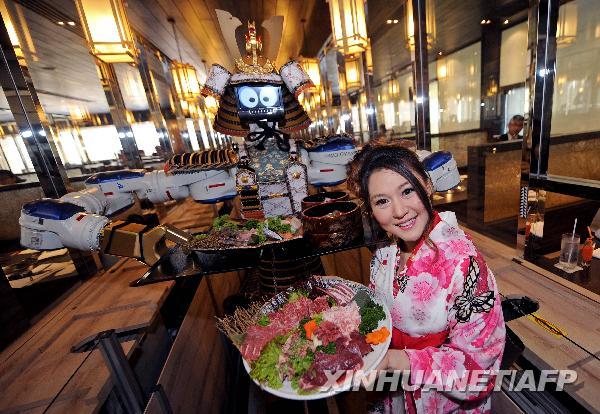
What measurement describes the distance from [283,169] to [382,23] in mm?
6364

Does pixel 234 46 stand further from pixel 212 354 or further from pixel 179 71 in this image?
pixel 179 71

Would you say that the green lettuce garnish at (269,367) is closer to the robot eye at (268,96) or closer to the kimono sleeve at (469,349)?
the kimono sleeve at (469,349)

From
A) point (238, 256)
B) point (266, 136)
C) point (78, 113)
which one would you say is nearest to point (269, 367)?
point (238, 256)

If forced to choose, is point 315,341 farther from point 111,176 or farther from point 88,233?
point 111,176

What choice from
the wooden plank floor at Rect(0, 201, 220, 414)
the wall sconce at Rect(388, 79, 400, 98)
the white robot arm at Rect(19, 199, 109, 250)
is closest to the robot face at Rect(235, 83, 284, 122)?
the white robot arm at Rect(19, 199, 109, 250)

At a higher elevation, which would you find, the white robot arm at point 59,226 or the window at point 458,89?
the window at point 458,89

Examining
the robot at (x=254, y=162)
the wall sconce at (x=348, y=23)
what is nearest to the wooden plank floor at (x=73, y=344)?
the robot at (x=254, y=162)

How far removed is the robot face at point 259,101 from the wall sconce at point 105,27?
1.53 metres

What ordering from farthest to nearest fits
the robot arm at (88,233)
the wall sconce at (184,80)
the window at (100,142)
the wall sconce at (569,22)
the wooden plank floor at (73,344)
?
the window at (100,142), the wall sconce at (184,80), the wall sconce at (569,22), the robot arm at (88,233), the wooden plank floor at (73,344)

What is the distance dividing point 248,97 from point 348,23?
257 centimetres

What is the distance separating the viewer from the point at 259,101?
7.73ft

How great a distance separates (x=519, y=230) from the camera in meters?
2.59

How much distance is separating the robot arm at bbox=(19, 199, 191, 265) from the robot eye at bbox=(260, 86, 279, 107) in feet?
4.74

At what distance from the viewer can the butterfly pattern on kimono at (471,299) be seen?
1038 millimetres
